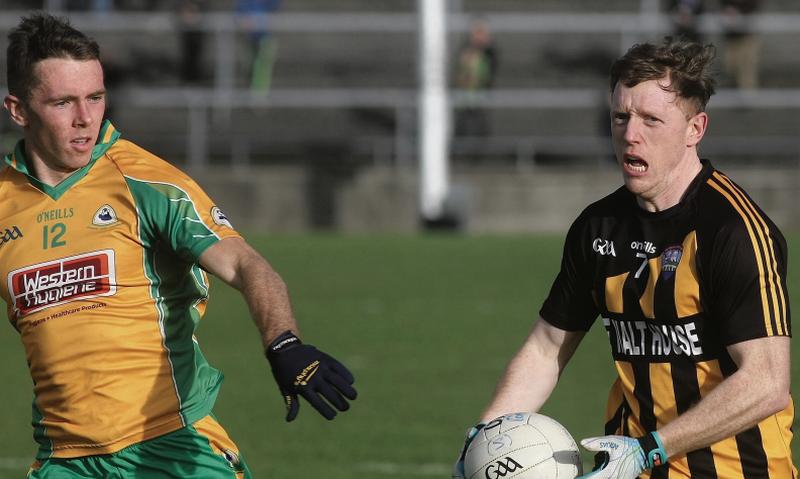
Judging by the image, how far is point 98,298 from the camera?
186 inches

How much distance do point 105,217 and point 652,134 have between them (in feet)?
5.89

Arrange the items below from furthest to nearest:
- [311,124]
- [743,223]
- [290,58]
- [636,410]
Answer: [290,58] < [311,124] < [636,410] < [743,223]

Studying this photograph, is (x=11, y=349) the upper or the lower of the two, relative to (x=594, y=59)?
lower

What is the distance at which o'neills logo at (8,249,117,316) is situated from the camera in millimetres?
4699

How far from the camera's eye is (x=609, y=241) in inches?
186

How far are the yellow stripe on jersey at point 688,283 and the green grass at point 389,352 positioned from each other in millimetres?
3746

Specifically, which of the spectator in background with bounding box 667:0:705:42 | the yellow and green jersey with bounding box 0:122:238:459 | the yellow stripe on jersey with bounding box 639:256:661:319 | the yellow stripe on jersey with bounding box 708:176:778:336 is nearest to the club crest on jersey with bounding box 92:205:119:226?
the yellow and green jersey with bounding box 0:122:238:459

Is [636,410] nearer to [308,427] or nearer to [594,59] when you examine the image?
[308,427]

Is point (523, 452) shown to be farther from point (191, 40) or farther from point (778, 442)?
point (191, 40)

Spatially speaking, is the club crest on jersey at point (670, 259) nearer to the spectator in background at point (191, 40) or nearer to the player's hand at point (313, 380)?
the player's hand at point (313, 380)

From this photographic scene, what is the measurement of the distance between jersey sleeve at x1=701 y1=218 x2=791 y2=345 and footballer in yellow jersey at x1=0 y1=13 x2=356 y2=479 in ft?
5.08

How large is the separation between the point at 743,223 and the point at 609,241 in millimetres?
507

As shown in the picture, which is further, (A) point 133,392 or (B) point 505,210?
(B) point 505,210

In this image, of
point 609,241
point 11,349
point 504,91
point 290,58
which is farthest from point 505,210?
point 609,241
